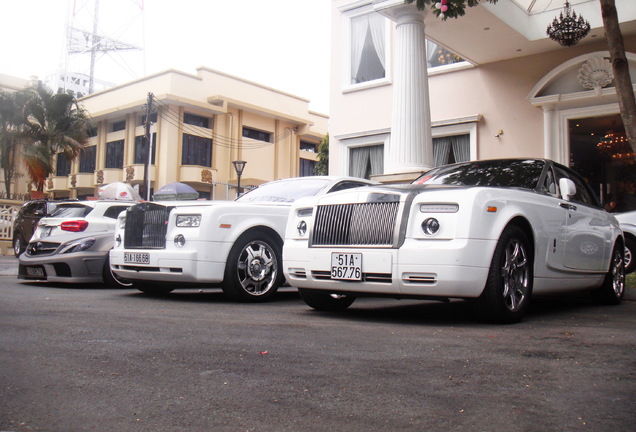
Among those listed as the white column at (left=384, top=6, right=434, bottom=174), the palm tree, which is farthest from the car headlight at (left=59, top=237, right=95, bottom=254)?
the palm tree

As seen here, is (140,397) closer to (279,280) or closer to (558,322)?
(558,322)

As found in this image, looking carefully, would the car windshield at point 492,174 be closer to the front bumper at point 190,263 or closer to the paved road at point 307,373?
the paved road at point 307,373

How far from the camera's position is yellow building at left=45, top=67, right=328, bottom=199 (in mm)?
35188

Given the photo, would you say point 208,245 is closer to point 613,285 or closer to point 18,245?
point 613,285

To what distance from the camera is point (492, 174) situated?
6.30 meters

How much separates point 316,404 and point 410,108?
10.7m

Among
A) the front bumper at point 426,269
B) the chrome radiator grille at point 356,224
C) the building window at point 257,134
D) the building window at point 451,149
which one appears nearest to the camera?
the front bumper at point 426,269

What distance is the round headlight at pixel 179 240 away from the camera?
664 cm

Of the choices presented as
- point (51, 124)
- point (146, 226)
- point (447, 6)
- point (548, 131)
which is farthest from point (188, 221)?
point (51, 124)

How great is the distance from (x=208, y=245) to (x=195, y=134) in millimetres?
30607

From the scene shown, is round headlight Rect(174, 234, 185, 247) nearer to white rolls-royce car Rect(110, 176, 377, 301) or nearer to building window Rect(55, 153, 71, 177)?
white rolls-royce car Rect(110, 176, 377, 301)

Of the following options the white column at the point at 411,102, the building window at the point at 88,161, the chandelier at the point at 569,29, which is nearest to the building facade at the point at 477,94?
the white column at the point at 411,102

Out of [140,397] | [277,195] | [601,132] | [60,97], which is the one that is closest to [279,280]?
[277,195]

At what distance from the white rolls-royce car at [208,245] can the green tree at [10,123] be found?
24497 millimetres
